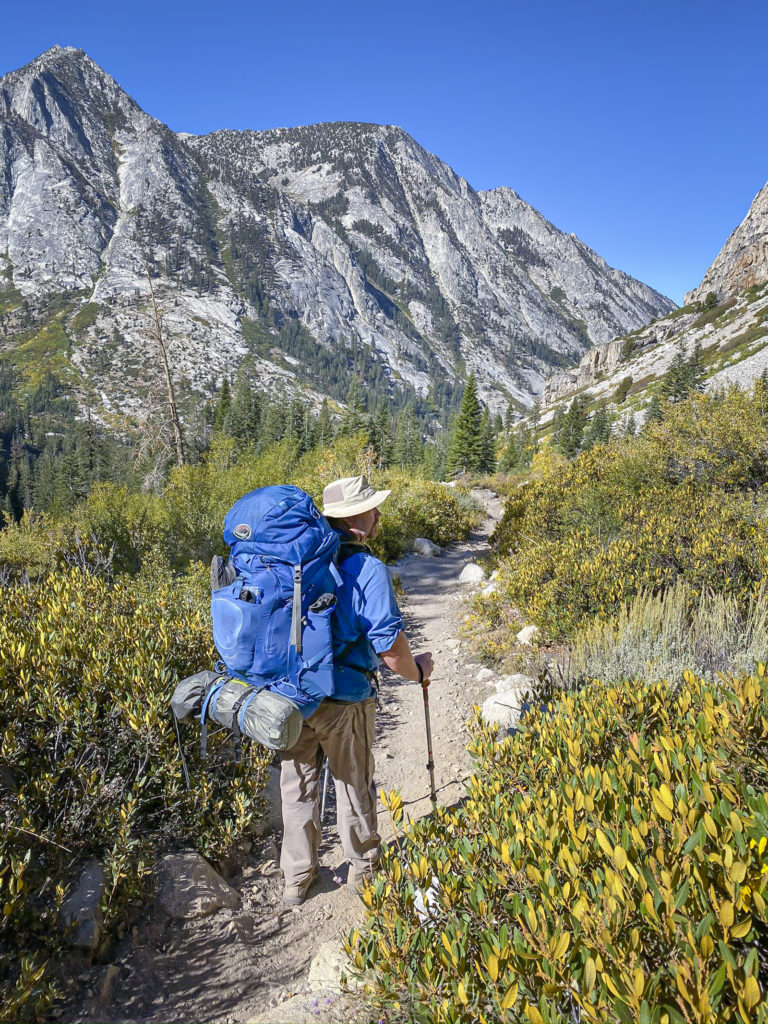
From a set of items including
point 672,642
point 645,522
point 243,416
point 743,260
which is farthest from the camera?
point 743,260

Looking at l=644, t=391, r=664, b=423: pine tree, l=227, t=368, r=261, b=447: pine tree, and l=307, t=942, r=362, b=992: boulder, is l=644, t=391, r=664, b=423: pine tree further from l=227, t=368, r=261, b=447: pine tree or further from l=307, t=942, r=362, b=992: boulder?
l=227, t=368, r=261, b=447: pine tree

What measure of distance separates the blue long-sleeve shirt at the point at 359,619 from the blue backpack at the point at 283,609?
10 centimetres

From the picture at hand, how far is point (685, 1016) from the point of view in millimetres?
1040

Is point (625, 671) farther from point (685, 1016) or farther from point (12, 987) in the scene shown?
point (12, 987)

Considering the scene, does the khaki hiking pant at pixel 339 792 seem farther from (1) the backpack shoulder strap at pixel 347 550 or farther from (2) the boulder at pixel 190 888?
(1) the backpack shoulder strap at pixel 347 550

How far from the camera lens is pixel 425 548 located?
12.0 metres

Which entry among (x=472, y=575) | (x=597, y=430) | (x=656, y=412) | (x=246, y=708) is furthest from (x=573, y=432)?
(x=246, y=708)

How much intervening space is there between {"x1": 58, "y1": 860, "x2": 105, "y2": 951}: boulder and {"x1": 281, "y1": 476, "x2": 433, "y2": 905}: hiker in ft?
2.90

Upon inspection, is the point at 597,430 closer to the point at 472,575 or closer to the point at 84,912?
the point at 472,575

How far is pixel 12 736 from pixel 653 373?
3345 inches

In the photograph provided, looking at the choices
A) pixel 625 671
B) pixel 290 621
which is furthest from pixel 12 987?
pixel 625 671

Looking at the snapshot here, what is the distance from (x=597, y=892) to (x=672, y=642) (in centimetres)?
316

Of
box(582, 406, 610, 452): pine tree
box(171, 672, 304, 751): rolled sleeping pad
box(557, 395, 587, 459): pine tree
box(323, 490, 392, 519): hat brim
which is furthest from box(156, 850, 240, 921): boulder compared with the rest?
box(557, 395, 587, 459): pine tree

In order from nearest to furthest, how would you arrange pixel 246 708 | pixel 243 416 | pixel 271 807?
pixel 246 708 → pixel 271 807 → pixel 243 416
